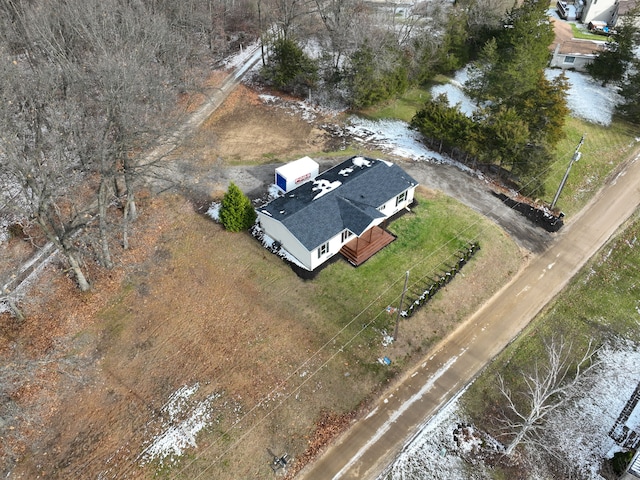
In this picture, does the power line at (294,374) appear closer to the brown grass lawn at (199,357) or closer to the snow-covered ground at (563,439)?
the brown grass lawn at (199,357)

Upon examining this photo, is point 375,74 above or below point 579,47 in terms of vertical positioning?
below

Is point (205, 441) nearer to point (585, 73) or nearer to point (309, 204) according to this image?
point (309, 204)

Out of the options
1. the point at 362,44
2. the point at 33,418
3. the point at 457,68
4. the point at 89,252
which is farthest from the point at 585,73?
the point at 33,418

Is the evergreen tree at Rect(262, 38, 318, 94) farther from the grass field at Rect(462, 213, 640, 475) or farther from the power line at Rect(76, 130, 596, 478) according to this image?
the grass field at Rect(462, 213, 640, 475)

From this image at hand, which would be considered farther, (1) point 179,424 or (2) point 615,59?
(2) point 615,59

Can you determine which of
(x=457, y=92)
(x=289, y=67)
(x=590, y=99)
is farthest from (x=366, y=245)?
(x=590, y=99)

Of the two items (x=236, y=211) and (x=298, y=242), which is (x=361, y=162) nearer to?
(x=298, y=242)

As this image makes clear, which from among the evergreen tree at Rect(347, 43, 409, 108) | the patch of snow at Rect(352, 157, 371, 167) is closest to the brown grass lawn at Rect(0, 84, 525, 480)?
the patch of snow at Rect(352, 157, 371, 167)
